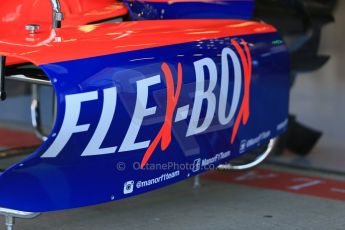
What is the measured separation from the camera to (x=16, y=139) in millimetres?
5863

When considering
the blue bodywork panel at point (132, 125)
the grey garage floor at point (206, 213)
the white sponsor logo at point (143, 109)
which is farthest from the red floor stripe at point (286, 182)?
the white sponsor logo at point (143, 109)

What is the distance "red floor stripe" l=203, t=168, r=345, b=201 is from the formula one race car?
0.50 meters

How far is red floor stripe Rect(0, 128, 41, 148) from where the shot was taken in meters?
5.65

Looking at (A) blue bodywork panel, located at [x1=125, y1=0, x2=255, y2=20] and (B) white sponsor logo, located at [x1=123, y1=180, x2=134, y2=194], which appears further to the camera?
(A) blue bodywork panel, located at [x1=125, y1=0, x2=255, y2=20]

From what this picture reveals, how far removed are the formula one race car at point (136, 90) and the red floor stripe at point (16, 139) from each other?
2.15 meters

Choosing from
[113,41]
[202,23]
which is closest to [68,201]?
[113,41]

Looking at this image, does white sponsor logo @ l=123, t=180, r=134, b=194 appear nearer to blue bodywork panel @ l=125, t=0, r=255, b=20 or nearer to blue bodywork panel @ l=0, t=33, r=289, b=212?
blue bodywork panel @ l=0, t=33, r=289, b=212

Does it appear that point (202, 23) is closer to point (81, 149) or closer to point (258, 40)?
point (258, 40)

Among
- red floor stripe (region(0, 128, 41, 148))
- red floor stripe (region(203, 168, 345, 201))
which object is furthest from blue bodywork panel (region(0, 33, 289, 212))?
red floor stripe (region(0, 128, 41, 148))

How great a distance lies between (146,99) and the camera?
291cm

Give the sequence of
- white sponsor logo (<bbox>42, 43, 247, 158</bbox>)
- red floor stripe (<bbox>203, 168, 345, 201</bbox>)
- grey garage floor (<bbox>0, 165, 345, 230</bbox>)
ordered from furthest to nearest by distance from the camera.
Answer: red floor stripe (<bbox>203, 168, 345, 201</bbox>) < grey garage floor (<bbox>0, 165, 345, 230</bbox>) < white sponsor logo (<bbox>42, 43, 247, 158</bbox>)

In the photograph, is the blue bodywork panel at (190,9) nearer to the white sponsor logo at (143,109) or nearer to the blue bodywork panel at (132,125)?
the blue bodywork panel at (132,125)
